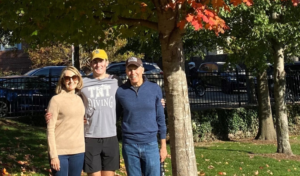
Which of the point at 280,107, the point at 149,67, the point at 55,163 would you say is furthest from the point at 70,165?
the point at 149,67

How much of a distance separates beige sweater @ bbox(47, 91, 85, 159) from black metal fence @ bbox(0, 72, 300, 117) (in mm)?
8028

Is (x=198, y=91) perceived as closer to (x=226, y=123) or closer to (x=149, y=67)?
(x=226, y=123)

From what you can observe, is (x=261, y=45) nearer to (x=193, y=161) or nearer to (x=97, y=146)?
(x=193, y=161)

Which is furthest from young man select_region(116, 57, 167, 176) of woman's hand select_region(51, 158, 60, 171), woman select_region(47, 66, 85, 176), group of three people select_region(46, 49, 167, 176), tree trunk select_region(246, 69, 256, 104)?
tree trunk select_region(246, 69, 256, 104)

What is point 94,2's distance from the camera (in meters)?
5.26

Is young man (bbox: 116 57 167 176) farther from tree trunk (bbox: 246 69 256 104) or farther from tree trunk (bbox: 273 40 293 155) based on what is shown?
tree trunk (bbox: 246 69 256 104)

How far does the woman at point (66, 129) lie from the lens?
145 inches

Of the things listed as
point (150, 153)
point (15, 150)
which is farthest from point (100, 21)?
point (15, 150)

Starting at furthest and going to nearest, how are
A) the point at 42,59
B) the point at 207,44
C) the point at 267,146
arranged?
1. the point at 42,59
2. the point at 207,44
3. the point at 267,146

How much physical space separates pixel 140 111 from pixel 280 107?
23.3 ft

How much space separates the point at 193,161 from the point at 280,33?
241 inches

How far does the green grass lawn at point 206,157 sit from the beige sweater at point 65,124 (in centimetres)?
274

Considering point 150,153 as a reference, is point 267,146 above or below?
below

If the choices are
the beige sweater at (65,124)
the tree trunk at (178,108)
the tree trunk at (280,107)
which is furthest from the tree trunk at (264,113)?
the beige sweater at (65,124)
